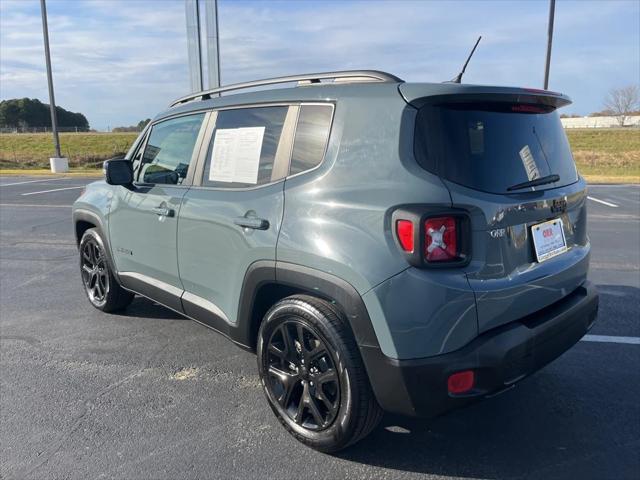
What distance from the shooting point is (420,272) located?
215 cm

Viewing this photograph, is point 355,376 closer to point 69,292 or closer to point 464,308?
point 464,308

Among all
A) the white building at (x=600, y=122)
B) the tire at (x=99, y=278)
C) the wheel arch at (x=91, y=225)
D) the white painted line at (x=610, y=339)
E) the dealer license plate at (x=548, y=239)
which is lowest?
the white painted line at (x=610, y=339)

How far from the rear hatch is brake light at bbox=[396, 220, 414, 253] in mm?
228

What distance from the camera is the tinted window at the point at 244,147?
284cm

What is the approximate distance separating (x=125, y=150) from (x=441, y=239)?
39.6m

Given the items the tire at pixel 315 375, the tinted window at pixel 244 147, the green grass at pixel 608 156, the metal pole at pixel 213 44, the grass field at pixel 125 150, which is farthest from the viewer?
the grass field at pixel 125 150

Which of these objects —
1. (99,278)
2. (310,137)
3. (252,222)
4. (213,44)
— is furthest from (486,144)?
(213,44)

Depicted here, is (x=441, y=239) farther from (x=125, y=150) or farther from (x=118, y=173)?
(x=125, y=150)

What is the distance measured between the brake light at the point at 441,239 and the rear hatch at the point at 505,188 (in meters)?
0.09

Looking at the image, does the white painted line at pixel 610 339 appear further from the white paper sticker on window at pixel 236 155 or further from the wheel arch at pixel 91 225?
the wheel arch at pixel 91 225

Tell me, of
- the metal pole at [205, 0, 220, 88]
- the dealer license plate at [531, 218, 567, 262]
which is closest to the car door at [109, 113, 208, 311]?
the dealer license plate at [531, 218, 567, 262]

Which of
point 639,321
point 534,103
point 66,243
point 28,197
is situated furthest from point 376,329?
point 28,197

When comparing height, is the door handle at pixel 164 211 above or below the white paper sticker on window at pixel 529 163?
below

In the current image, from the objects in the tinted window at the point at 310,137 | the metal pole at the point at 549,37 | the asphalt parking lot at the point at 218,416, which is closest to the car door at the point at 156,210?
the asphalt parking lot at the point at 218,416
